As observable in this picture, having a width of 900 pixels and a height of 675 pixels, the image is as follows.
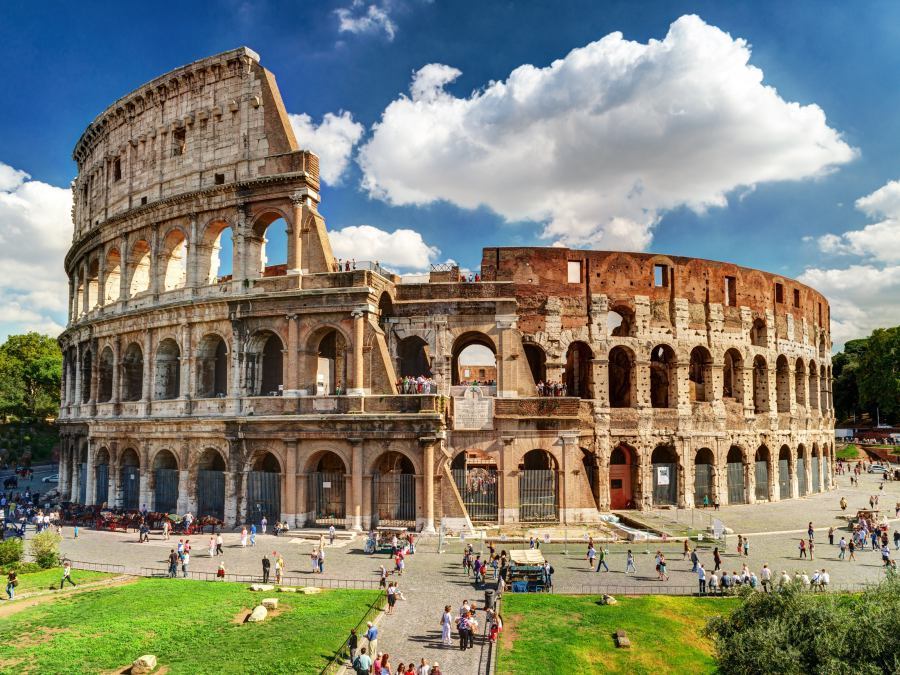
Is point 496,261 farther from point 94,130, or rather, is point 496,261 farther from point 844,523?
point 94,130

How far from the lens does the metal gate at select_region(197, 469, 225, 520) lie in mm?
31295

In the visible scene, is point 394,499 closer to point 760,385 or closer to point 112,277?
point 112,277

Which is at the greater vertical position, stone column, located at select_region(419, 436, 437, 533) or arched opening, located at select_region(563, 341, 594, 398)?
arched opening, located at select_region(563, 341, 594, 398)

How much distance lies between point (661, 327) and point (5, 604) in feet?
103

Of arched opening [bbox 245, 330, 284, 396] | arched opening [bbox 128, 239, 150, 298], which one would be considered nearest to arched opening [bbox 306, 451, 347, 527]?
arched opening [bbox 245, 330, 284, 396]

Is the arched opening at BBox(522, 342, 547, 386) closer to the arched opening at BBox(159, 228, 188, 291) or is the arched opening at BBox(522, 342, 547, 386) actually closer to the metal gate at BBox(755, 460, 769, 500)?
the metal gate at BBox(755, 460, 769, 500)

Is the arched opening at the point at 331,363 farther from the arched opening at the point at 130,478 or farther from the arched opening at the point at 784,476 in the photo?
the arched opening at the point at 784,476

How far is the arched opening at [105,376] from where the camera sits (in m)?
37.3

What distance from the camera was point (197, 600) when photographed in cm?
1959

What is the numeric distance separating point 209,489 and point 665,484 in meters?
24.0

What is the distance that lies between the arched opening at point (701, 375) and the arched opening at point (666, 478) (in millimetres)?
3444

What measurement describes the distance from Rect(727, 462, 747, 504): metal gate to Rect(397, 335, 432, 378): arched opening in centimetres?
1854

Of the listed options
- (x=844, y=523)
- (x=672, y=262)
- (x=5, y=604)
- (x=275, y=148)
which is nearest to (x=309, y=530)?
(x=5, y=604)

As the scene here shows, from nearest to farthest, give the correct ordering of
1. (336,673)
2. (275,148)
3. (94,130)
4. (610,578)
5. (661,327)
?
(336,673)
(610,578)
(275,148)
(661,327)
(94,130)
